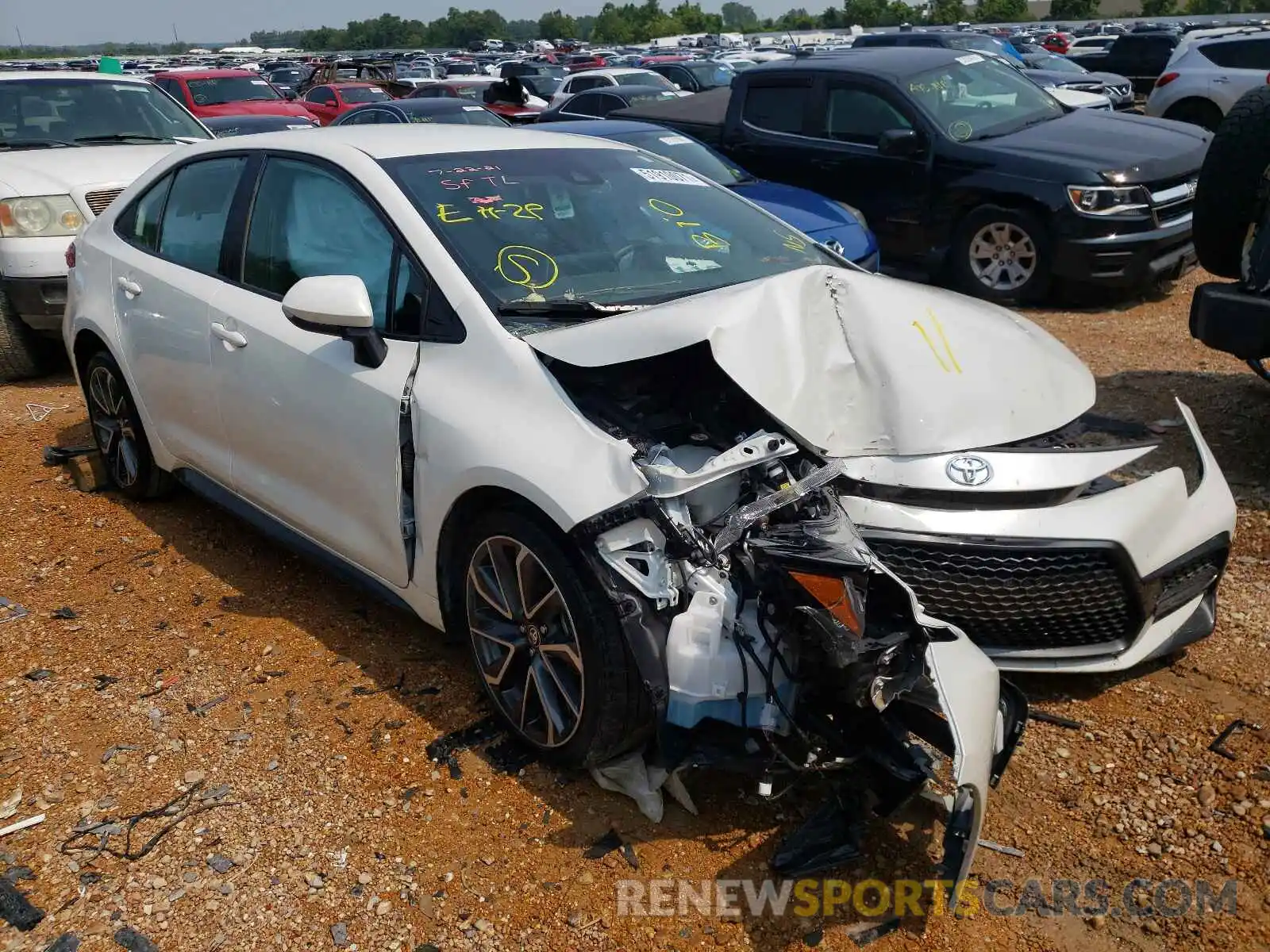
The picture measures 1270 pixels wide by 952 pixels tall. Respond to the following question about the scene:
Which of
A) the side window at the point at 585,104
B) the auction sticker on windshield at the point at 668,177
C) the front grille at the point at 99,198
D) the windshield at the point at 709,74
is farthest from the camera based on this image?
the windshield at the point at 709,74

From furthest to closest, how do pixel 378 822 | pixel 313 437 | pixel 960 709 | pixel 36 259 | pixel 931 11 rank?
1. pixel 931 11
2. pixel 36 259
3. pixel 313 437
4. pixel 378 822
5. pixel 960 709

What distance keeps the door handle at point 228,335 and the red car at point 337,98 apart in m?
15.7

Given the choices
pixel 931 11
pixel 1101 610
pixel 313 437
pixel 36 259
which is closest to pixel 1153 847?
pixel 1101 610

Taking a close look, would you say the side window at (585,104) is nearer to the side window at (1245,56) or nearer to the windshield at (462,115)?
the windshield at (462,115)

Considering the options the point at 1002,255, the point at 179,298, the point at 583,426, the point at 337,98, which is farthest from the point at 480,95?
the point at 583,426

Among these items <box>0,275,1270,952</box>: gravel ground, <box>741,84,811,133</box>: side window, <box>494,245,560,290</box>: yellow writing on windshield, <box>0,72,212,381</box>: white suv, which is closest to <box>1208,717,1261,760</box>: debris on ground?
<box>0,275,1270,952</box>: gravel ground

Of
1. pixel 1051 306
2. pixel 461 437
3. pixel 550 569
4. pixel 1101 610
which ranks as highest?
pixel 461 437

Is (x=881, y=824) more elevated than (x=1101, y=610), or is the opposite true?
(x=1101, y=610)

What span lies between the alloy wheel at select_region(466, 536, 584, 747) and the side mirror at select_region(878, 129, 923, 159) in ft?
20.9

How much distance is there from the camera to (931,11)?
7156cm

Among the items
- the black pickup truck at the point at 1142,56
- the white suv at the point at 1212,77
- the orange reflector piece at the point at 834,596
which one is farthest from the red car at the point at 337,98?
the orange reflector piece at the point at 834,596

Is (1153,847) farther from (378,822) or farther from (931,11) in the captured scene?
(931,11)

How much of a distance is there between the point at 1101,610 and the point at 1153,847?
0.64m

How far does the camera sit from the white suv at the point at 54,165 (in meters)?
6.92
